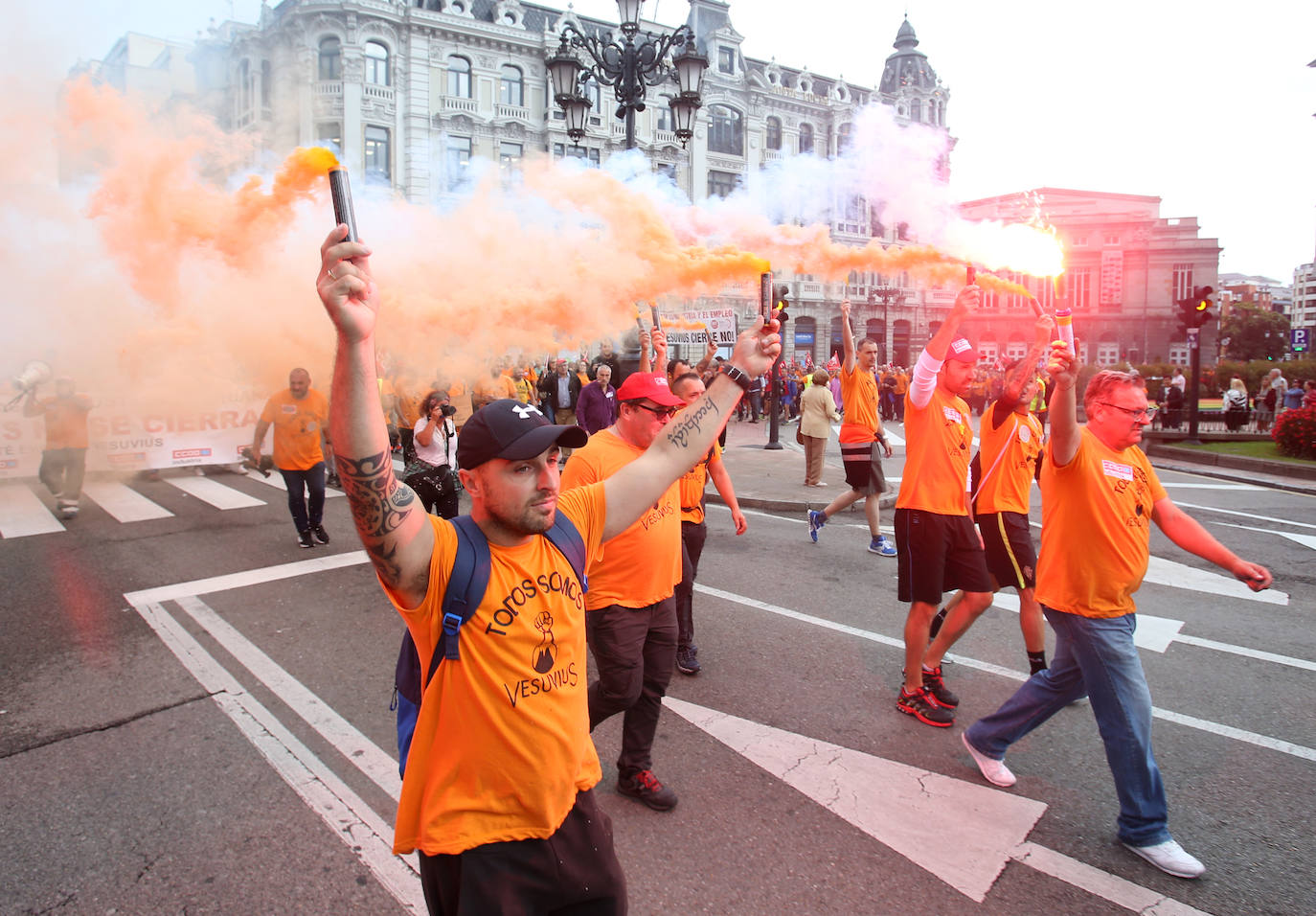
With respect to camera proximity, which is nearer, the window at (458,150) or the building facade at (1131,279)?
the window at (458,150)

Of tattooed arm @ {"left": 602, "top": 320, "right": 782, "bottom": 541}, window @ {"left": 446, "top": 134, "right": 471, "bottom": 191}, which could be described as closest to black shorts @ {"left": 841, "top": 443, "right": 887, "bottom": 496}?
tattooed arm @ {"left": 602, "top": 320, "right": 782, "bottom": 541}

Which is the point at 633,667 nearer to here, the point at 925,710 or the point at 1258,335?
the point at 925,710

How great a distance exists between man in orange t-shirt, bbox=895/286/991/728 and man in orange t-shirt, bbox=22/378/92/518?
34.3ft

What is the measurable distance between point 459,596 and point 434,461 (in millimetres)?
5737

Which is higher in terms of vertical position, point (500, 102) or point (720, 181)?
point (500, 102)

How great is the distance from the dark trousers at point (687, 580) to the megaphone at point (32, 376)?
9927 mm

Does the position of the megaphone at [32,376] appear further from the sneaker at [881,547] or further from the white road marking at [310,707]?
the sneaker at [881,547]

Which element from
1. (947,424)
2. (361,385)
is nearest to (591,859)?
(361,385)

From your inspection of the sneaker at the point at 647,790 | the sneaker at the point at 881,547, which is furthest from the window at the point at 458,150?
the sneaker at the point at 647,790

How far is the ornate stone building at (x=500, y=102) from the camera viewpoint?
13.8m

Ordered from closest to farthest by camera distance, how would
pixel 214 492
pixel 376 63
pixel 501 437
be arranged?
pixel 501 437
pixel 214 492
pixel 376 63

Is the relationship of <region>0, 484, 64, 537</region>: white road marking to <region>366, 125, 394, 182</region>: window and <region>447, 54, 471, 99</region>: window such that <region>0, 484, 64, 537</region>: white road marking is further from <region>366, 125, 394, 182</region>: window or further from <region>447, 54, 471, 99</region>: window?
<region>447, 54, 471, 99</region>: window

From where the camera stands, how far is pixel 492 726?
71.5 inches

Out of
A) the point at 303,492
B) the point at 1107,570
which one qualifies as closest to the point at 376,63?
the point at 303,492
